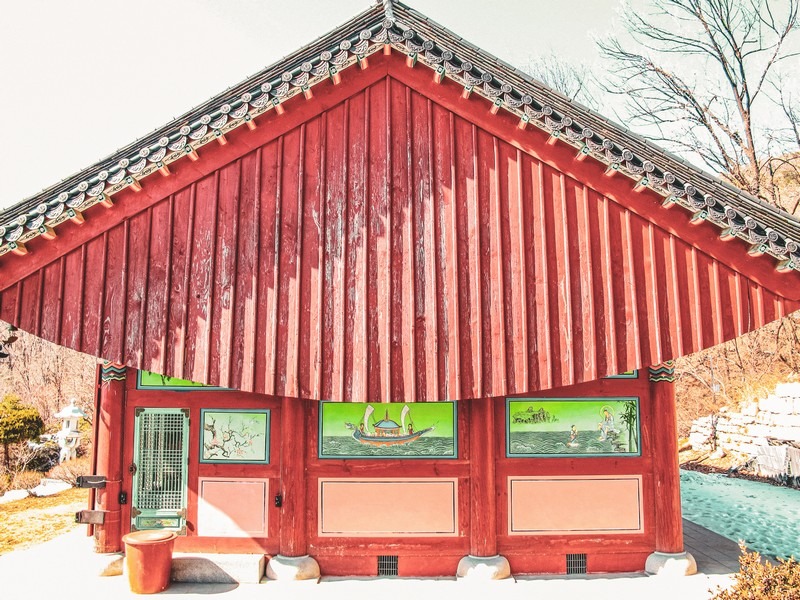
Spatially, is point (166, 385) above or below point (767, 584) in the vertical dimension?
above

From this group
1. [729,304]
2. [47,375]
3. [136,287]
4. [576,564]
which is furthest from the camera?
[47,375]

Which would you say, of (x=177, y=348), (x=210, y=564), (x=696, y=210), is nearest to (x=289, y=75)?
(x=177, y=348)

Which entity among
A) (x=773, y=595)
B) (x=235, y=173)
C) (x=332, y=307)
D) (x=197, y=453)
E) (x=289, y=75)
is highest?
(x=289, y=75)

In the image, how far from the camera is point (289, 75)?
714 cm

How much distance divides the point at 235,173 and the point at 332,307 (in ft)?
6.99

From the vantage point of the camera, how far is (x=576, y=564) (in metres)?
8.07

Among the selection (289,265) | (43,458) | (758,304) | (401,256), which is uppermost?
(401,256)

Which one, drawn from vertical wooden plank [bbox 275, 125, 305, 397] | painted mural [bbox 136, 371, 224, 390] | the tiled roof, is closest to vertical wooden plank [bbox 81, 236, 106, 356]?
the tiled roof

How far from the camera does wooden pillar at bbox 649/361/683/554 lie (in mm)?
7918

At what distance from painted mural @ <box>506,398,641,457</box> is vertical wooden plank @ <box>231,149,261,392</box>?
3582 mm

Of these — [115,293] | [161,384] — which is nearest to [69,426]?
[161,384]

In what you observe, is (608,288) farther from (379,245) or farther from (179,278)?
(179,278)

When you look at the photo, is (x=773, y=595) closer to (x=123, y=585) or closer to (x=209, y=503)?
(x=209, y=503)

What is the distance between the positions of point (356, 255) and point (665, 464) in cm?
502
